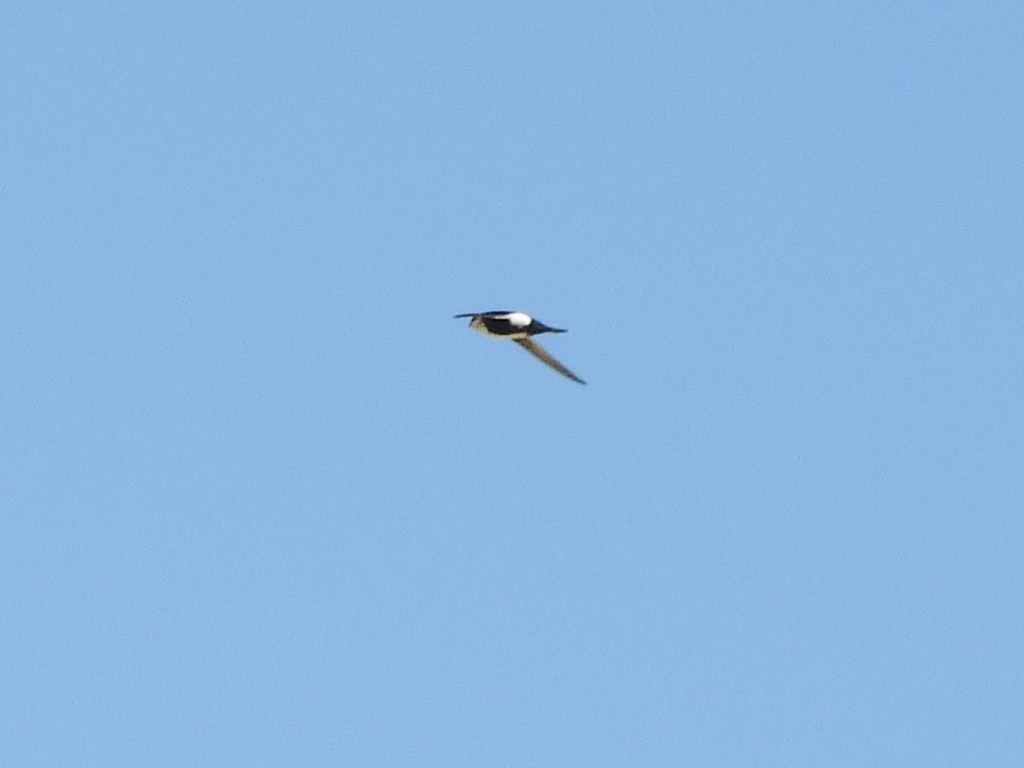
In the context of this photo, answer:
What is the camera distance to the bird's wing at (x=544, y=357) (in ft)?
410

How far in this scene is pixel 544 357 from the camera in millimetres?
125812

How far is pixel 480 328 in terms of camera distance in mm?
121625

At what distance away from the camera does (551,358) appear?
125938 millimetres

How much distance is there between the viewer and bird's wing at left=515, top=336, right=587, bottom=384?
12488cm

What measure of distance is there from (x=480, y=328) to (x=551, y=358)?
5072mm
